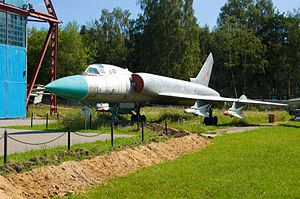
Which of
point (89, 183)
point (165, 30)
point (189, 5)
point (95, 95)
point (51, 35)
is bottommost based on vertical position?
point (89, 183)

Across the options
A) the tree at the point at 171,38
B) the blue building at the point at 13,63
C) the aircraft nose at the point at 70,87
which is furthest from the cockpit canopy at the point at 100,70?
the tree at the point at 171,38

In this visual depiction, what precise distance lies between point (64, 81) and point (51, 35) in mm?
16657

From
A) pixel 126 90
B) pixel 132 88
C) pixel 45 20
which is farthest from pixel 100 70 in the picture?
pixel 45 20

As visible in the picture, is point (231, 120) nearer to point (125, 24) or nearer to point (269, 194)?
point (269, 194)

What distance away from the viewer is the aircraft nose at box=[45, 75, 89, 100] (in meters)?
12.5

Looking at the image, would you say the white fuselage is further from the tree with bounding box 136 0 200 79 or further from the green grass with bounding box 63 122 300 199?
the tree with bounding box 136 0 200 79

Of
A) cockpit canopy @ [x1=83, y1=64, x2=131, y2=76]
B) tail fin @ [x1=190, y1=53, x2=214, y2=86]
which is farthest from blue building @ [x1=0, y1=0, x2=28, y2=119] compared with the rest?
tail fin @ [x1=190, y1=53, x2=214, y2=86]

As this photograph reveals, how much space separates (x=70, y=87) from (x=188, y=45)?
31.3m

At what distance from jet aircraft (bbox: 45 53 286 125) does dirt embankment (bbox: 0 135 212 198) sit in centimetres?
536

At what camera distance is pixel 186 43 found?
41.7 metres

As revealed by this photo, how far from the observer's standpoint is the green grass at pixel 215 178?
5.57 m

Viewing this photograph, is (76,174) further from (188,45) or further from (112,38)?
(112,38)

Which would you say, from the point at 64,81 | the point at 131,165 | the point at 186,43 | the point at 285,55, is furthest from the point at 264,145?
the point at 285,55

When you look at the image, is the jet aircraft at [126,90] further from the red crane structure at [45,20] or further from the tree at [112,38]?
the tree at [112,38]
